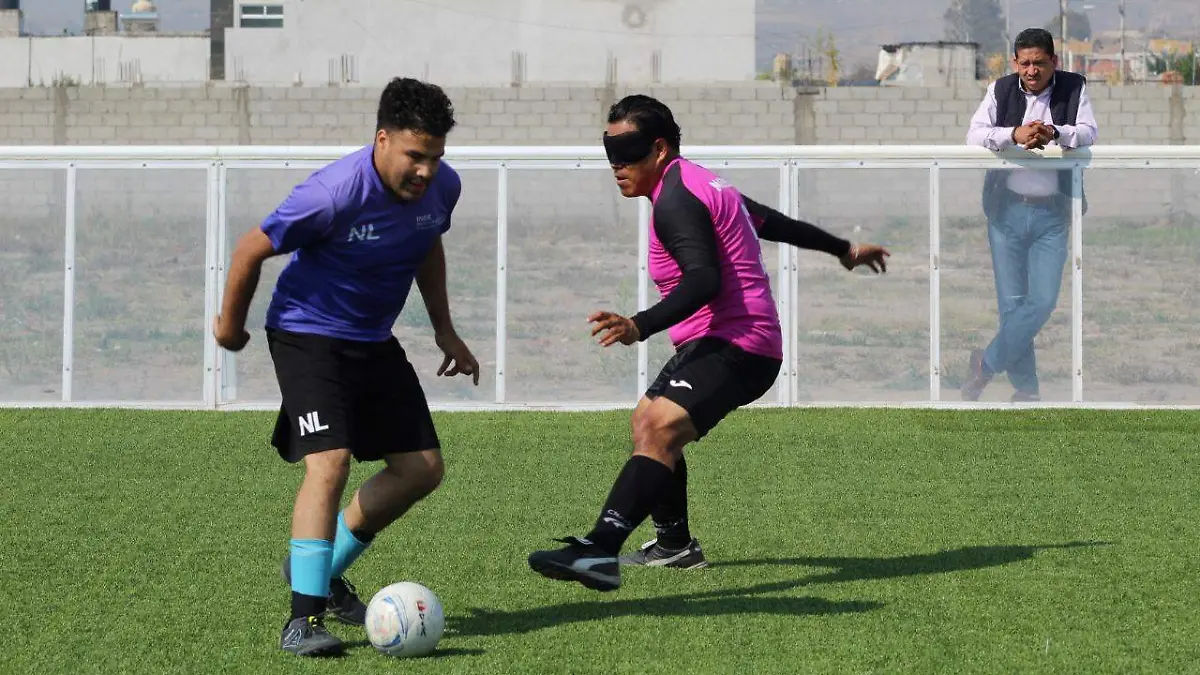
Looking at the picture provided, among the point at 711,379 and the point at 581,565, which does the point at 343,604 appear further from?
the point at 711,379

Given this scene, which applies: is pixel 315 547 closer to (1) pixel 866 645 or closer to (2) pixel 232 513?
(1) pixel 866 645

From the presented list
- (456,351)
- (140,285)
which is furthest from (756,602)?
(140,285)

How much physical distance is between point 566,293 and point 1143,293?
161 inches

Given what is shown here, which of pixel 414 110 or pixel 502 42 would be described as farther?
pixel 502 42

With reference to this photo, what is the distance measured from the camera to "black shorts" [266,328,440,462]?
542 centimetres

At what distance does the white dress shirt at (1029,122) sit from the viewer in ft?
38.2

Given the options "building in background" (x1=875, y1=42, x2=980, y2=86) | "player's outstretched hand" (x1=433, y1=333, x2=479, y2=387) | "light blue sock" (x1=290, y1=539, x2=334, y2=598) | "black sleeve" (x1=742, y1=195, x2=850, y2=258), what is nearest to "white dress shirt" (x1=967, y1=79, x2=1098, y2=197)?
"black sleeve" (x1=742, y1=195, x2=850, y2=258)

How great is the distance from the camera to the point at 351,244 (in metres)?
5.41

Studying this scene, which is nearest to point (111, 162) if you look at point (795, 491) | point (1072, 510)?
point (795, 491)

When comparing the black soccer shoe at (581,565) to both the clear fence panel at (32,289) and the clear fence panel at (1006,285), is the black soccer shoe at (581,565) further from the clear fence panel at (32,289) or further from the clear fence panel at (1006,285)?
the clear fence panel at (32,289)

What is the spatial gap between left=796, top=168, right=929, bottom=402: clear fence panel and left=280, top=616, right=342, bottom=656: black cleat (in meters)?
7.42

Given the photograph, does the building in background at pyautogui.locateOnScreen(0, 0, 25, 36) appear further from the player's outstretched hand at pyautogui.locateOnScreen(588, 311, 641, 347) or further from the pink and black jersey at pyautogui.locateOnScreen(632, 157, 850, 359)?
the player's outstretched hand at pyautogui.locateOnScreen(588, 311, 641, 347)

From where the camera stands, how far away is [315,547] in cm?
527

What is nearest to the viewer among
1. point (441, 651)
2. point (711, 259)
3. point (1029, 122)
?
point (441, 651)
